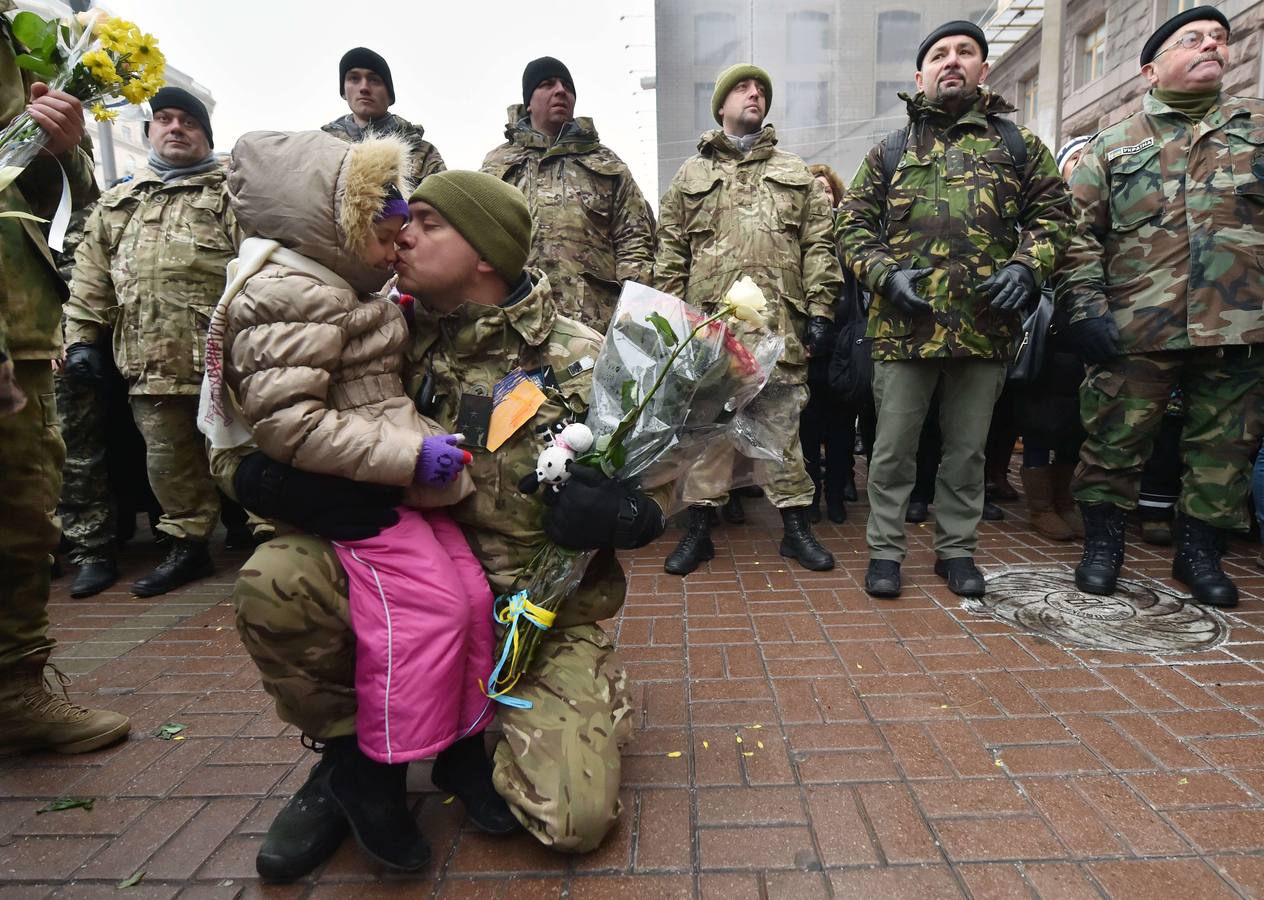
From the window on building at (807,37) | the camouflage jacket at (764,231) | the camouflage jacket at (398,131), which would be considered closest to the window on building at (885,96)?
the window on building at (807,37)

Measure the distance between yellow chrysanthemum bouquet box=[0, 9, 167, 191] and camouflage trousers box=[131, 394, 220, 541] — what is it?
2.22 m

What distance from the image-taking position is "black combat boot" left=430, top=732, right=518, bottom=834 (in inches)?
76.0

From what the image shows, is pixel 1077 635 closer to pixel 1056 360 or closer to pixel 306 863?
pixel 1056 360

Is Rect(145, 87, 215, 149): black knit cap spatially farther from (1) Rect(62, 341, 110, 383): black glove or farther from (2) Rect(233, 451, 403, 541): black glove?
(2) Rect(233, 451, 403, 541): black glove

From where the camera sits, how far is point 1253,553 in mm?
4008

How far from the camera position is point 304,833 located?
1825 mm

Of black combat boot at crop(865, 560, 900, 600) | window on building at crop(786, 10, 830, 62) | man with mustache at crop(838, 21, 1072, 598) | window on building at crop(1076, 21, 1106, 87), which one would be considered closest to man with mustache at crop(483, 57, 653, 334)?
man with mustache at crop(838, 21, 1072, 598)

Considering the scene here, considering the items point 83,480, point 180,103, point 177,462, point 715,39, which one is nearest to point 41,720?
point 177,462

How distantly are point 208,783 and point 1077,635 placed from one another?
3.11m

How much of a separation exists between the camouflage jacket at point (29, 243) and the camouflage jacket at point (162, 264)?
150 centimetres

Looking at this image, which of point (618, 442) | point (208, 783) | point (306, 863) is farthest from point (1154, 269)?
point (208, 783)

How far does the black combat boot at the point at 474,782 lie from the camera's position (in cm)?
193

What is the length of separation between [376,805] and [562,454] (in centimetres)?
95

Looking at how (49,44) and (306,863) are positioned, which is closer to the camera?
(306,863)
